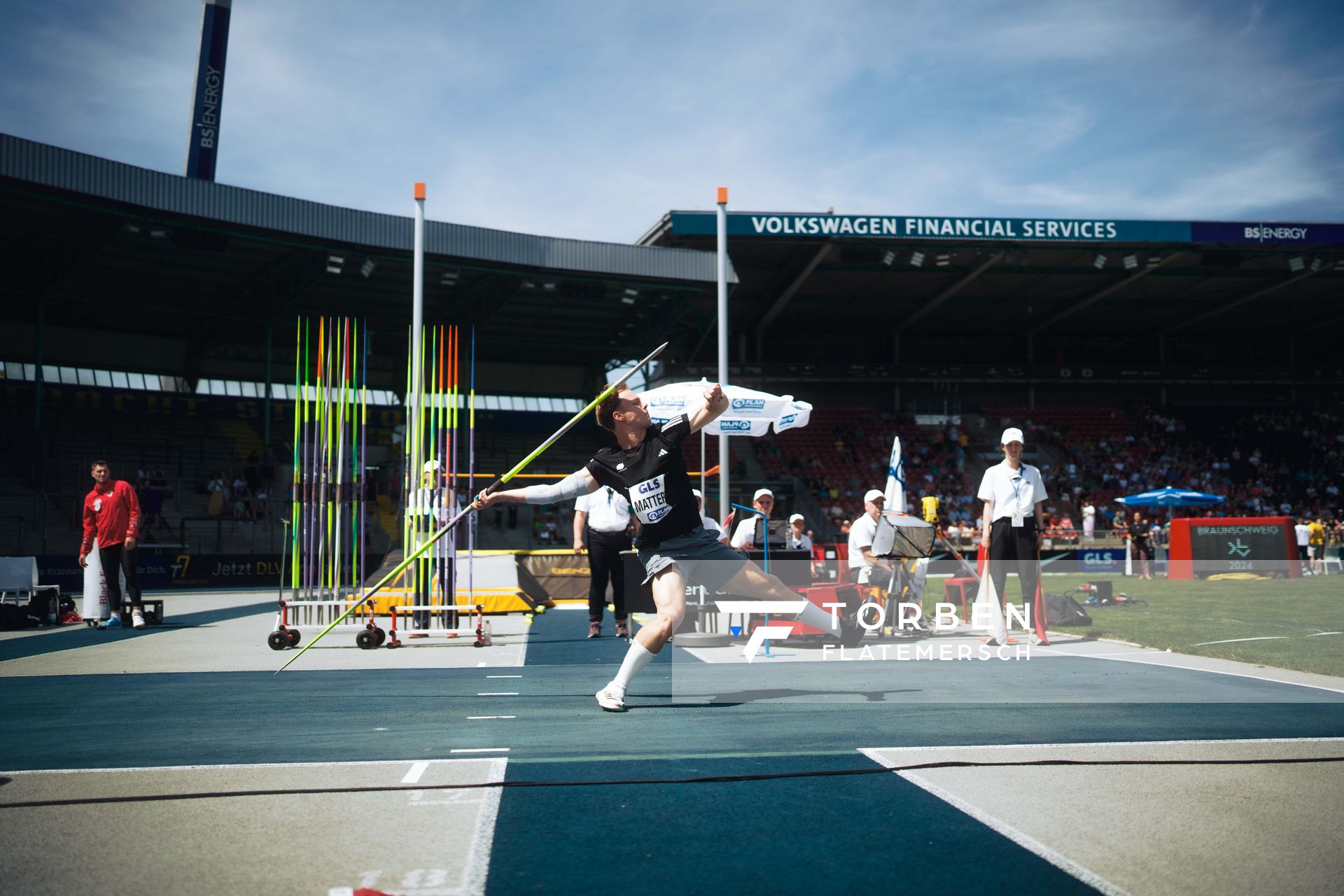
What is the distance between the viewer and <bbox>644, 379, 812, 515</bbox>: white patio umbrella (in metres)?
13.8

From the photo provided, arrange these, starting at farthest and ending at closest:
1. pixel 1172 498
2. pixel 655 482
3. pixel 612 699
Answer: pixel 1172 498 → pixel 655 482 → pixel 612 699

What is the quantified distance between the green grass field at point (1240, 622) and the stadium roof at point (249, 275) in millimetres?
15200

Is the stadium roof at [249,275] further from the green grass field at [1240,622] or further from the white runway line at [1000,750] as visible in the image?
the white runway line at [1000,750]

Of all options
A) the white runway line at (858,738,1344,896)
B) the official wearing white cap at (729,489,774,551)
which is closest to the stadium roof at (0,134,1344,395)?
the official wearing white cap at (729,489,774,551)

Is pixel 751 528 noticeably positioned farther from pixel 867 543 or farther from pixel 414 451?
pixel 414 451

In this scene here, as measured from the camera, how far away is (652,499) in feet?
18.3

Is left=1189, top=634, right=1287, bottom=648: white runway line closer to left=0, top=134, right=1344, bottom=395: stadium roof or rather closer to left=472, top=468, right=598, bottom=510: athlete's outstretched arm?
left=472, top=468, right=598, bottom=510: athlete's outstretched arm

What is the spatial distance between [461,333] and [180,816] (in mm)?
30167

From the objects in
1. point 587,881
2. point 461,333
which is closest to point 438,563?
point 587,881

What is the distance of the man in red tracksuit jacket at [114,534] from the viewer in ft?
37.5

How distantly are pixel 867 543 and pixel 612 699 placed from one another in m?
5.91

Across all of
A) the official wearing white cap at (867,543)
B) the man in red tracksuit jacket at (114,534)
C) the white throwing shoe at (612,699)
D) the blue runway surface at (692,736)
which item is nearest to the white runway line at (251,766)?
the blue runway surface at (692,736)

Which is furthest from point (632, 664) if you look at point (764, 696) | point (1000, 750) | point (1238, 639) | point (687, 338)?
point (687, 338)

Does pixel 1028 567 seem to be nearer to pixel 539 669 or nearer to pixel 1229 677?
pixel 1229 677
